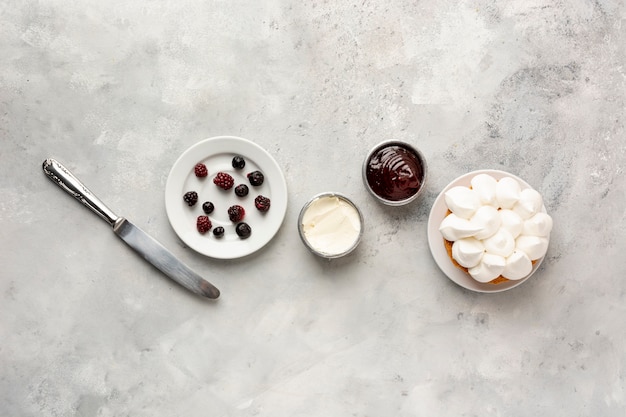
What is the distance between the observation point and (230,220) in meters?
1.82

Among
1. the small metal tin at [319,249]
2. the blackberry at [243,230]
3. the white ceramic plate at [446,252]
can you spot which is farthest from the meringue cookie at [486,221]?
the blackberry at [243,230]

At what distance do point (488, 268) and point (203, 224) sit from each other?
91 cm

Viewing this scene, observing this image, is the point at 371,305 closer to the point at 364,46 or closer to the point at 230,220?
the point at 230,220

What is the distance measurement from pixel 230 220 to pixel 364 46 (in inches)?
29.3

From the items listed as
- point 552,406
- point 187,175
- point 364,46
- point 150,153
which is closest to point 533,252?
point 552,406

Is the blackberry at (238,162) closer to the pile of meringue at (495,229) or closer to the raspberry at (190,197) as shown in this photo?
the raspberry at (190,197)

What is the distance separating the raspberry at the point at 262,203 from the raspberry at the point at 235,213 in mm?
55

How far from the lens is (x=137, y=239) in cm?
180

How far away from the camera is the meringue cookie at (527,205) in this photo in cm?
162

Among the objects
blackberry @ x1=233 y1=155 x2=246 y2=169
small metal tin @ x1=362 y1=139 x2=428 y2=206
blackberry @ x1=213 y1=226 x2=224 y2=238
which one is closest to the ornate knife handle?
blackberry @ x1=213 y1=226 x2=224 y2=238

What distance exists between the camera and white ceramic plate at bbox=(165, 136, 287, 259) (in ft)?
5.83

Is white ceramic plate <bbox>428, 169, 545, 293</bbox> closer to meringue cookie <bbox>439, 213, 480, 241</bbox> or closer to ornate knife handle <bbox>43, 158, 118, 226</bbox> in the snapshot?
meringue cookie <bbox>439, 213, 480, 241</bbox>

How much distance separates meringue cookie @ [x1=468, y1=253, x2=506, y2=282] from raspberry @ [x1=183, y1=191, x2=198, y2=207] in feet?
2.97

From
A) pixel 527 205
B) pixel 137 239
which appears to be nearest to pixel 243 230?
pixel 137 239
